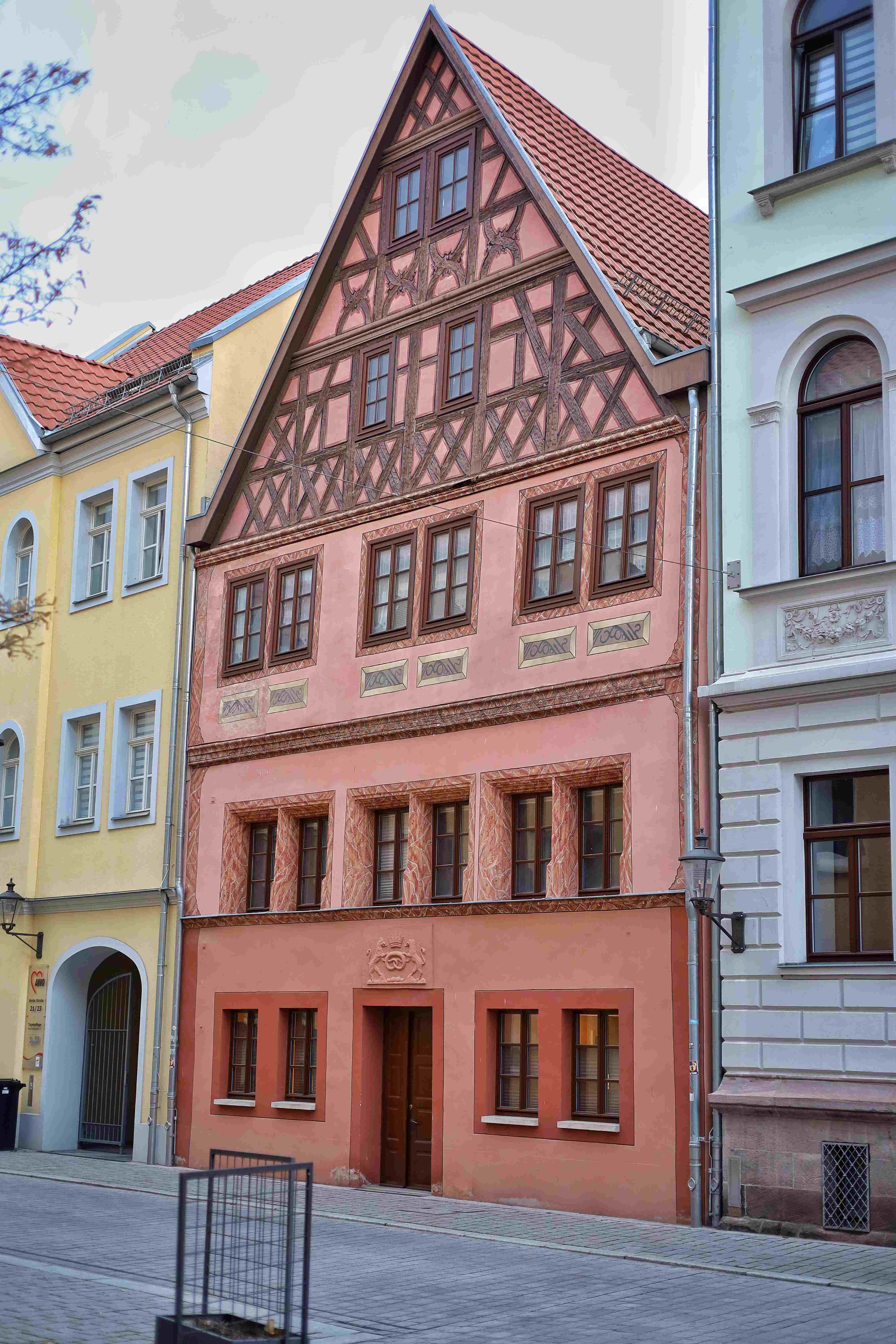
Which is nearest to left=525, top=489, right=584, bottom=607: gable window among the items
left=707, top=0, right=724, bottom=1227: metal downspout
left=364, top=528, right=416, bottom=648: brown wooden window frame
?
left=364, top=528, right=416, bottom=648: brown wooden window frame

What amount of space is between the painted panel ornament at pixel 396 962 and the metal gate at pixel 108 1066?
20.0 feet

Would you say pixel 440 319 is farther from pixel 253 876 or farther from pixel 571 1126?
pixel 571 1126

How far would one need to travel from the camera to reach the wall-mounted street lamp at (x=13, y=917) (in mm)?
Result: 24359

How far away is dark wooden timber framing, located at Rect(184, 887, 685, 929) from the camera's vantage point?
1638cm

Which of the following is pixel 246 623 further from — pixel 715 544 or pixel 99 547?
pixel 715 544

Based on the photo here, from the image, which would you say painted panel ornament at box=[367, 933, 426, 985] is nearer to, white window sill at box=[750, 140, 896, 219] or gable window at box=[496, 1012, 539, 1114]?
gable window at box=[496, 1012, 539, 1114]

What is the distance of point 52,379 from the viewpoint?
28.5m

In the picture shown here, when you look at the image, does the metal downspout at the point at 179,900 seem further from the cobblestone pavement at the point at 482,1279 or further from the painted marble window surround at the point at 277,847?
the cobblestone pavement at the point at 482,1279

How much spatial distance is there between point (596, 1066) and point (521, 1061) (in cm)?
108

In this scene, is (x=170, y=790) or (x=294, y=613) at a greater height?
(x=294, y=613)

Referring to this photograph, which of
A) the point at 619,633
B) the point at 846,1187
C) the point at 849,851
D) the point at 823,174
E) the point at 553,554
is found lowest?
the point at 846,1187

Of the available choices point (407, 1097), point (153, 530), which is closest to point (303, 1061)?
point (407, 1097)

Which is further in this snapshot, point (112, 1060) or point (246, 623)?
point (112, 1060)

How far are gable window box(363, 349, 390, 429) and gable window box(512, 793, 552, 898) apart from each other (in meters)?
5.45
